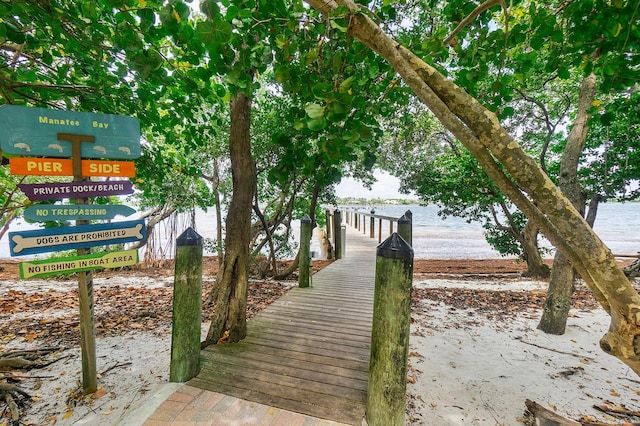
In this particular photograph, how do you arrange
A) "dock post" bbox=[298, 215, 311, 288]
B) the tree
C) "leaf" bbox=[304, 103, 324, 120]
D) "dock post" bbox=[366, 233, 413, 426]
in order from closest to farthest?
"leaf" bbox=[304, 103, 324, 120], "dock post" bbox=[366, 233, 413, 426], "dock post" bbox=[298, 215, 311, 288], the tree

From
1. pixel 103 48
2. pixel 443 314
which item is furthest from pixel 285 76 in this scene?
pixel 443 314

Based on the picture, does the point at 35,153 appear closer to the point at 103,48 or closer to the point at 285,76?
the point at 103,48

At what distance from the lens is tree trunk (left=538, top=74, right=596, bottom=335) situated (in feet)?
15.2

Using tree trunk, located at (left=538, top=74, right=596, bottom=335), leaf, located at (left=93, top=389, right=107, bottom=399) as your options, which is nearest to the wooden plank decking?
leaf, located at (left=93, top=389, right=107, bottom=399)

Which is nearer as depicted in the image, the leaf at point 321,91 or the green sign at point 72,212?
the leaf at point 321,91

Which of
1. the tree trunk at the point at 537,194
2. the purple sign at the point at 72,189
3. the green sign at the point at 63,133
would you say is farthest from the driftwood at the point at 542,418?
the green sign at the point at 63,133

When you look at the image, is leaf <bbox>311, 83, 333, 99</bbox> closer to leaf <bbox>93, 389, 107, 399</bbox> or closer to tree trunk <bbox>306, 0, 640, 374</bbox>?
tree trunk <bbox>306, 0, 640, 374</bbox>

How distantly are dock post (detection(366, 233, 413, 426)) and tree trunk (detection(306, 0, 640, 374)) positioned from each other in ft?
2.72

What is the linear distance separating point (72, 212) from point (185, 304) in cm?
131

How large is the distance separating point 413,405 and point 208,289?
5.78m

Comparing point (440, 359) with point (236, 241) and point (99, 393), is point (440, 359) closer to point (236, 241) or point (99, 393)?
point (236, 241)

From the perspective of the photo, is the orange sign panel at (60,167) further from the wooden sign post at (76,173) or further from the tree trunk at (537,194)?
the tree trunk at (537,194)

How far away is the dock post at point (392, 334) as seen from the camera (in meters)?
2.10

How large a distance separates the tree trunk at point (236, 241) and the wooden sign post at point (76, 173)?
94cm
